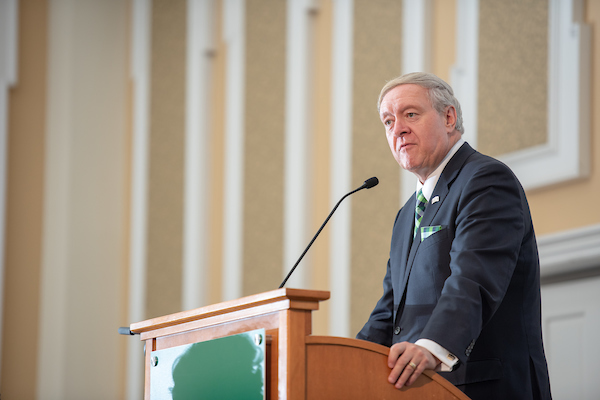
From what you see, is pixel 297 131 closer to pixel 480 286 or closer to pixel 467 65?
pixel 467 65

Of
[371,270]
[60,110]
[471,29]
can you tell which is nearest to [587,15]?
[471,29]

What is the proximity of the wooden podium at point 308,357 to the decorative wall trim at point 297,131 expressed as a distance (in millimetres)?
3774

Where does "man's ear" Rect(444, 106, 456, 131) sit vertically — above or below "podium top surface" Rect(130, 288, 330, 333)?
above

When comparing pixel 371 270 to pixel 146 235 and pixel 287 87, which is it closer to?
pixel 287 87

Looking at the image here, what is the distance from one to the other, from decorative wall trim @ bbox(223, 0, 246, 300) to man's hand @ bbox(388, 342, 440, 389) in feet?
14.6

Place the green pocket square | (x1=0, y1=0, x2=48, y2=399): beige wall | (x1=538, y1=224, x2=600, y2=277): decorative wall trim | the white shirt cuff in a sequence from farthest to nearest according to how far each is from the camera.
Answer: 1. (x1=0, y1=0, x2=48, y2=399): beige wall
2. (x1=538, y1=224, x2=600, y2=277): decorative wall trim
3. the green pocket square
4. the white shirt cuff

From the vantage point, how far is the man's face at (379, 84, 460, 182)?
93.4 inches

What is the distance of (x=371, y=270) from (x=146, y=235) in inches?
112

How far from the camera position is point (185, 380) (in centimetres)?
187

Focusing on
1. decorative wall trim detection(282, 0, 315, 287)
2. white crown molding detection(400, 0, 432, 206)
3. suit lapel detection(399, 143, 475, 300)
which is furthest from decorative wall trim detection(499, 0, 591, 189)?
decorative wall trim detection(282, 0, 315, 287)

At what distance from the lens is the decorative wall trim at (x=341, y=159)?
17.0 feet

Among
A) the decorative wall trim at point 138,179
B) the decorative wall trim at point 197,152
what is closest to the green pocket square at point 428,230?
the decorative wall trim at point 197,152

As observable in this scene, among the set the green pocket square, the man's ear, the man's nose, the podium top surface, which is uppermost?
the man's ear

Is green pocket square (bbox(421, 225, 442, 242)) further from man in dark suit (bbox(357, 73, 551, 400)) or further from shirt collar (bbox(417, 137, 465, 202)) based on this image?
shirt collar (bbox(417, 137, 465, 202))
